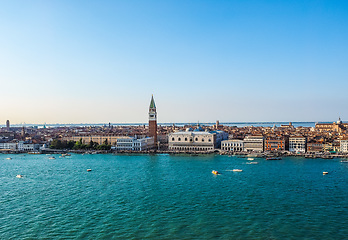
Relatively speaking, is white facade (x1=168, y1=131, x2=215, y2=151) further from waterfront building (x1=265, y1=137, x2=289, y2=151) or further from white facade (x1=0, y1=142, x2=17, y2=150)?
white facade (x1=0, y1=142, x2=17, y2=150)

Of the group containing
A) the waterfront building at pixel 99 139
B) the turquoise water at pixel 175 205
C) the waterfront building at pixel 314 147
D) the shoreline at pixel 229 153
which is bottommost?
the turquoise water at pixel 175 205

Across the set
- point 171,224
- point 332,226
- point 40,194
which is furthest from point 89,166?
point 332,226

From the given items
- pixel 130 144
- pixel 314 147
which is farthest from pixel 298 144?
pixel 130 144

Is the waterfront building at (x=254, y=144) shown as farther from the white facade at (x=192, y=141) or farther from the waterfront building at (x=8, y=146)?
the waterfront building at (x=8, y=146)

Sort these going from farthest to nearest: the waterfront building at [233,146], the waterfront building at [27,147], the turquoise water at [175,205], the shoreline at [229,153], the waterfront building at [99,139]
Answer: the waterfront building at [99,139], the waterfront building at [27,147], the waterfront building at [233,146], the shoreline at [229,153], the turquoise water at [175,205]

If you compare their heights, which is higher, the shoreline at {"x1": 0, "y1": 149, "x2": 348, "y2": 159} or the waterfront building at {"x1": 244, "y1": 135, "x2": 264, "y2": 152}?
the waterfront building at {"x1": 244, "y1": 135, "x2": 264, "y2": 152}

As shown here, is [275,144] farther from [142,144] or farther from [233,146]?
[142,144]

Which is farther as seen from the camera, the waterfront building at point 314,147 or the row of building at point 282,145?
the waterfront building at point 314,147

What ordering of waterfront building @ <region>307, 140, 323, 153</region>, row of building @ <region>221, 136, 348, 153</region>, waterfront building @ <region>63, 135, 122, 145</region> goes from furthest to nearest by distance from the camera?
waterfront building @ <region>63, 135, 122, 145</region> → waterfront building @ <region>307, 140, 323, 153</region> → row of building @ <region>221, 136, 348, 153</region>

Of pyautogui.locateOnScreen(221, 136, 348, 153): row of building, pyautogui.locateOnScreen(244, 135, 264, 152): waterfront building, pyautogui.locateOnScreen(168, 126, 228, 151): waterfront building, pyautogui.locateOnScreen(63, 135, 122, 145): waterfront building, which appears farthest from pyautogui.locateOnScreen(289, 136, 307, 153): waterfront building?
pyautogui.locateOnScreen(63, 135, 122, 145): waterfront building

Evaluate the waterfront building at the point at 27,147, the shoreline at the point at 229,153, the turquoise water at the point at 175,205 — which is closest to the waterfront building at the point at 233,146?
the shoreline at the point at 229,153
